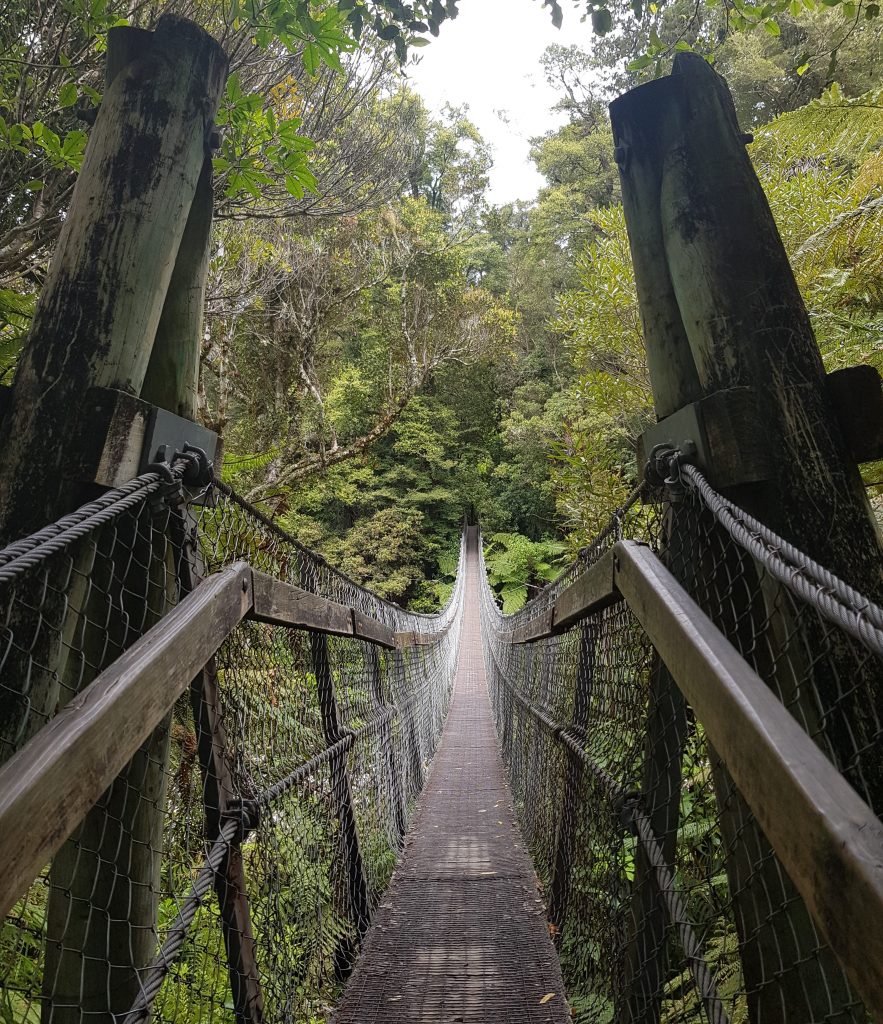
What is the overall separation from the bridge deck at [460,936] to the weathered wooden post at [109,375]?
831 millimetres

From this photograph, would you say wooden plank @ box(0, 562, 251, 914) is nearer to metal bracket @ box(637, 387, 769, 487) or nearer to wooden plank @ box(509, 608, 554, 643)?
metal bracket @ box(637, 387, 769, 487)

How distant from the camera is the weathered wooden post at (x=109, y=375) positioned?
73 cm

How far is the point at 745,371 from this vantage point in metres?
0.74

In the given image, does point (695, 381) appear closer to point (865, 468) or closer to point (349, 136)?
point (865, 468)

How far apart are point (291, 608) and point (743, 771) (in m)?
0.81

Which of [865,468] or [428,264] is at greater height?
[428,264]

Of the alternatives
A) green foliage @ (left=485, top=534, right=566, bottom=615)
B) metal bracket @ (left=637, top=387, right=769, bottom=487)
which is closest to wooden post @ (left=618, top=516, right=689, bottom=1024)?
metal bracket @ (left=637, top=387, right=769, bottom=487)

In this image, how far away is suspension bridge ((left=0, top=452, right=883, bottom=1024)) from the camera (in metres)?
0.46

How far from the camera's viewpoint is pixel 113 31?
0.90m

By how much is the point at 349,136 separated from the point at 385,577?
9849 mm

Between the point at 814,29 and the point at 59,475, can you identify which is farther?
the point at 814,29

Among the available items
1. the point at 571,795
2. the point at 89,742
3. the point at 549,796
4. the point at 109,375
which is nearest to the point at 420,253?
the point at 549,796

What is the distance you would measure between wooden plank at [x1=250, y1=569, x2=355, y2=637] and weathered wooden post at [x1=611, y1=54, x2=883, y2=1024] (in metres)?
0.65

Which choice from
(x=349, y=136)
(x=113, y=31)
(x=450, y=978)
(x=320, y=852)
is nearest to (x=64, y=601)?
(x=113, y=31)
